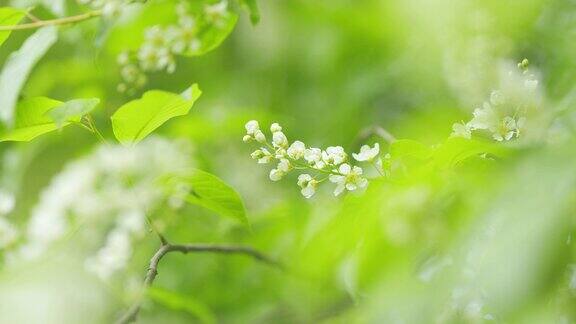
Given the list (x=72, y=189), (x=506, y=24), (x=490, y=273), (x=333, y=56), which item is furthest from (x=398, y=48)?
(x=490, y=273)

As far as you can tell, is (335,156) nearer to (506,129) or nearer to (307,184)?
(307,184)

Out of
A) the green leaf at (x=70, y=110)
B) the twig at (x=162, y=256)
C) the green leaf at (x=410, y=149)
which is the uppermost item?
the green leaf at (x=70, y=110)

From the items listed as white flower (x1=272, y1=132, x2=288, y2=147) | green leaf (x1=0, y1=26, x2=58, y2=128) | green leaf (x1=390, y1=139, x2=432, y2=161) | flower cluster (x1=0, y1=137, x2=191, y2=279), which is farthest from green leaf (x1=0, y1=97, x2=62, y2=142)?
flower cluster (x1=0, y1=137, x2=191, y2=279)

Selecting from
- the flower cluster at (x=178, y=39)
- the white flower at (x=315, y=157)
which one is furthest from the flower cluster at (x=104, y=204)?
the white flower at (x=315, y=157)

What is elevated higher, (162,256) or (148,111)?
(148,111)

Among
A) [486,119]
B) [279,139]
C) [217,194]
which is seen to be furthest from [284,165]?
[486,119]

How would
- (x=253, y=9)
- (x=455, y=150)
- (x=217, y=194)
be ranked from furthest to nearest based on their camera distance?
(x=253, y=9), (x=217, y=194), (x=455, y=150)

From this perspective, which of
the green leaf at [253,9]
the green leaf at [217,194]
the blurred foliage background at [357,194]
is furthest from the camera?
the green leaf at [253,9]

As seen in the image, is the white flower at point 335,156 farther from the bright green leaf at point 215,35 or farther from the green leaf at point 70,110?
the bright green leaf at point 215,35
